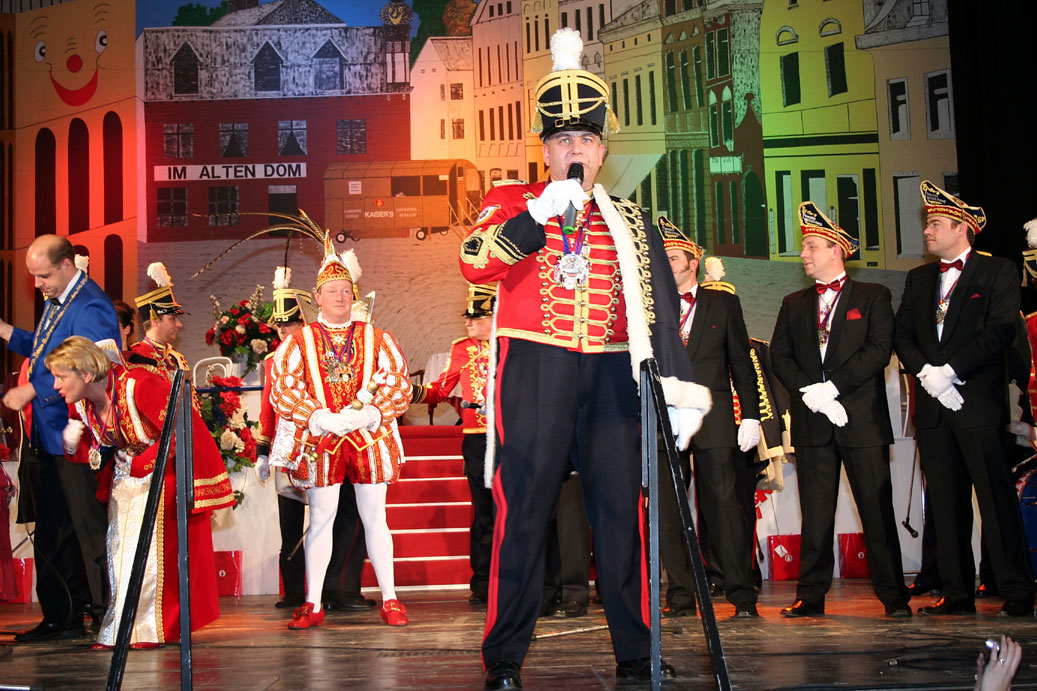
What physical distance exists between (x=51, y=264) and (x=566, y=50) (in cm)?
309

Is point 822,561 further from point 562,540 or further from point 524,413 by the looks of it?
point 524,413

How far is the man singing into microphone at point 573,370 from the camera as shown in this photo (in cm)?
315

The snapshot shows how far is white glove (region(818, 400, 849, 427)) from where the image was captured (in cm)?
505

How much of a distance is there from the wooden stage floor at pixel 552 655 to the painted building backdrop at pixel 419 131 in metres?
7.14

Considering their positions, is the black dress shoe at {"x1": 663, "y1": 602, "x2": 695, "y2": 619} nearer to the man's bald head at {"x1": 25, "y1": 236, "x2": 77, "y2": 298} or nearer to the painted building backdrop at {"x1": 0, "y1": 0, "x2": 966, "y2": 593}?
the man's bald head at {"x1": 25, "y1": 236, "x2": 77, "y2": 298}

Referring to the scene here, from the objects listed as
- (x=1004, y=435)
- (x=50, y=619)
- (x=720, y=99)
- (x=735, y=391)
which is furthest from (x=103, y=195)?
(x=1004, y=435)

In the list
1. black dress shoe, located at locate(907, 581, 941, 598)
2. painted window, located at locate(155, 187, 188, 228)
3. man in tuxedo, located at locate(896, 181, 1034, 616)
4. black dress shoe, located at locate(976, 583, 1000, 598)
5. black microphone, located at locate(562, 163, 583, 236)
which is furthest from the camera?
painted window, located at locate(155, 187, 188, 228)

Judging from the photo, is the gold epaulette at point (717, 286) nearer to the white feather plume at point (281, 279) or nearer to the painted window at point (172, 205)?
the white feather plume at point (281, 279)

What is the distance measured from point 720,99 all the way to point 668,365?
9.28 meters

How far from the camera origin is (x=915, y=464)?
7.10 m

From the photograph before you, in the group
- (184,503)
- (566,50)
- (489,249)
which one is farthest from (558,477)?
(566,50)

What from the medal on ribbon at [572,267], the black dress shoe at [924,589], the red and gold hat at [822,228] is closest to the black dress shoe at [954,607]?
the black dress shoe at [924,589]

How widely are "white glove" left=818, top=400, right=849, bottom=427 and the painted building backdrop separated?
6816mm

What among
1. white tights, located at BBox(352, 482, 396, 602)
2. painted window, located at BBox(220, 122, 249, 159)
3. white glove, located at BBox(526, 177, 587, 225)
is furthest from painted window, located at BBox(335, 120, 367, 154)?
white glove, located at BBox(526, 177, 587, 225)
